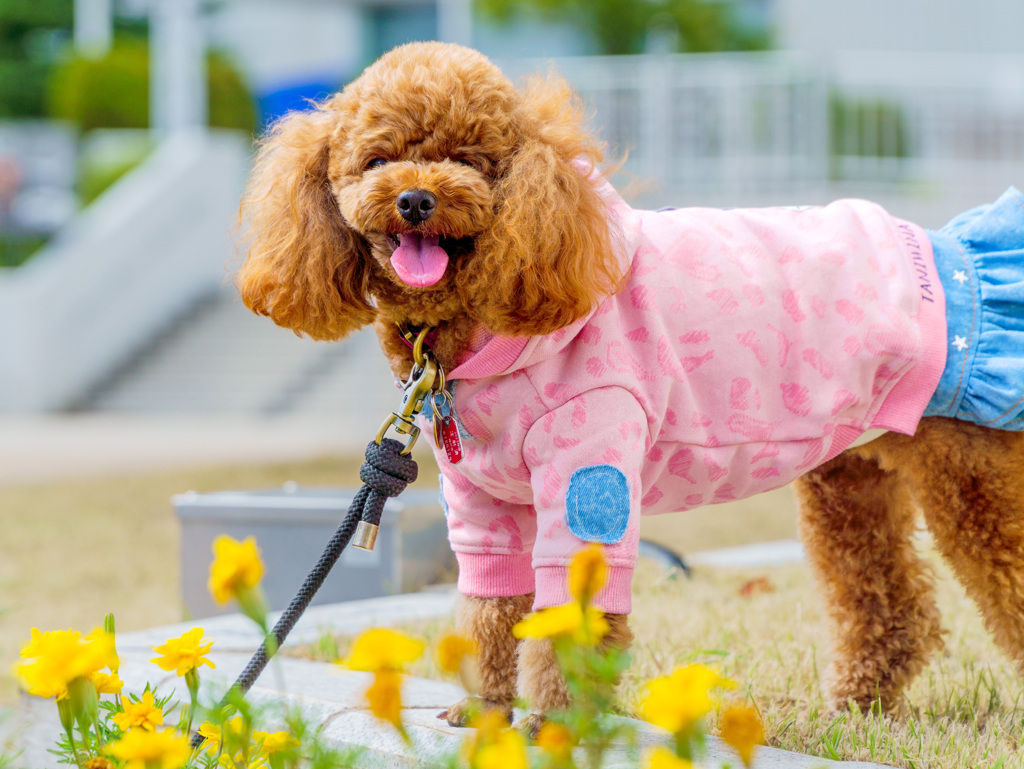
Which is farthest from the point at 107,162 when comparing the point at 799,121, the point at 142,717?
the point at 142,717

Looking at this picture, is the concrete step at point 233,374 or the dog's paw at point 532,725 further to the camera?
the concrete step at point 233,374

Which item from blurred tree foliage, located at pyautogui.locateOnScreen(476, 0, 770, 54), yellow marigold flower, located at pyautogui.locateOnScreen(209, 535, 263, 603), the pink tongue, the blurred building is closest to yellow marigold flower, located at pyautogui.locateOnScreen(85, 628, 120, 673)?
yellow marigold flower, located at pyautogui.locateOnScreen(209, 535, 263, 603)

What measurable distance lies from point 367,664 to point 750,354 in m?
1.13

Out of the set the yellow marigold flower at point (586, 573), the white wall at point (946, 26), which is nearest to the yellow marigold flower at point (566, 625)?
the yellow marigold flower at point (586, 573)

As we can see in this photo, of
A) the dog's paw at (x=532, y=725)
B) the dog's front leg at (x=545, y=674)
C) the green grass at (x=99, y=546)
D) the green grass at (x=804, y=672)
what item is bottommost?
the green grass at (x=99, y=546)

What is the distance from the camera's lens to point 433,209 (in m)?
1.74

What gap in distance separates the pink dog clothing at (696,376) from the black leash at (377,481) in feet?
0.22

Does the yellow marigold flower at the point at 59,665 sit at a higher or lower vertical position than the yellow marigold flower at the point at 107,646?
higher

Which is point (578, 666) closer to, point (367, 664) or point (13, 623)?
point (367, 664)

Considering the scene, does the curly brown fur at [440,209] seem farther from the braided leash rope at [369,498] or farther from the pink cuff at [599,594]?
the pink cuff at [599,594]

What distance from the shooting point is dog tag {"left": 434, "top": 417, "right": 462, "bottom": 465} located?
6.35ft

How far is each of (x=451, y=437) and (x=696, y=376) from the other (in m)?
0.45

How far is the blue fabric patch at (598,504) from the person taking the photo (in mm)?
1771

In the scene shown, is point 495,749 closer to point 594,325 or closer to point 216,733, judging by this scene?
point 216,733
